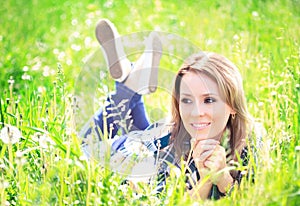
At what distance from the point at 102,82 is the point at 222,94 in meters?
0.40

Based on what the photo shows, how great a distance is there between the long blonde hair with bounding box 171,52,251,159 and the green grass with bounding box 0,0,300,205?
0.12m

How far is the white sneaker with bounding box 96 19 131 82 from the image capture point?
2381 mm

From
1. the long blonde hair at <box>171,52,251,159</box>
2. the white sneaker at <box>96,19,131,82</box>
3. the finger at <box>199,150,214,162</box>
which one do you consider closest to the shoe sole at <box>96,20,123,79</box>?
the white sneaker at <box>96,19,131,82</box>

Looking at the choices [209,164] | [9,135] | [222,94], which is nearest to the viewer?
[9,135]

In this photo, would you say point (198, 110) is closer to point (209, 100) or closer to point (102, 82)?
point (209, 100)

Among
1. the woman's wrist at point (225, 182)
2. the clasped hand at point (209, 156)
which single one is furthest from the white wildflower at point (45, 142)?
the woman's wrist at point (225, 182)

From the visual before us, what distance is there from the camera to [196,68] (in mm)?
2113

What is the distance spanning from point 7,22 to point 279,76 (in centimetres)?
199

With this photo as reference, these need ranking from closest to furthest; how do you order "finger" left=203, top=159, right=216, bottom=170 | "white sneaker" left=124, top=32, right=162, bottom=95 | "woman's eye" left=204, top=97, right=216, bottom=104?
1. "finger" left=203, top=159, right=216, bottom=170
2. "woman's eye" left=204, top=97, right=216, bottom=104
3. "white sneaker" left=124, top=32, right=162, bottom=95

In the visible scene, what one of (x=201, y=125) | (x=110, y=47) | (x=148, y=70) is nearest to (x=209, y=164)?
(x=201, y=125)

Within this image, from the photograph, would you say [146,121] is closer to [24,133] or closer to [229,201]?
[24,133]

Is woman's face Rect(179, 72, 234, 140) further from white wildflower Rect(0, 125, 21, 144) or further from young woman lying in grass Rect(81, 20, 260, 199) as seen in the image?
white wildflower Rect(0, 125, 21, 144)

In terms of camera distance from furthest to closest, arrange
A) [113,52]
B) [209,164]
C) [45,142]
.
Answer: [113,52] → [209,164] → [45,142]

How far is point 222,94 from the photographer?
2.12 metres
